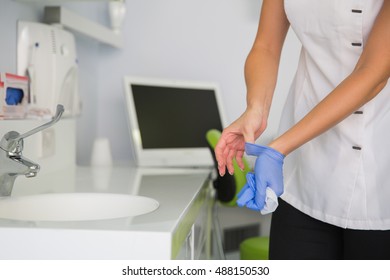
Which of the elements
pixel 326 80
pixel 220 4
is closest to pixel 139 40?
pixel 220 4

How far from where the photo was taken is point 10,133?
1.32 m

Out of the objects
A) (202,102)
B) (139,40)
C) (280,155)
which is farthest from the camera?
(139,40)

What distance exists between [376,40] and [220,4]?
177 cm

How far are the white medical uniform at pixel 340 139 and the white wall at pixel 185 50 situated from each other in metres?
1.47

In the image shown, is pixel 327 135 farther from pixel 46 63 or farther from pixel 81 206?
pixel 46 63

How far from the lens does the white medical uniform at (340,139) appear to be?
118 cm

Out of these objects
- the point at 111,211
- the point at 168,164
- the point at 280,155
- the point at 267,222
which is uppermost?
the point at 280,155

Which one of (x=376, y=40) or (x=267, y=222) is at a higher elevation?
(x=376, y=40)

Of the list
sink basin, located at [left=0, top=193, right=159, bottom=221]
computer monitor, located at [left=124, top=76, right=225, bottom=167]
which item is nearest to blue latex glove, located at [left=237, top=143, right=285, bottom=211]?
sink basin, located at [left=0, top=193, right=159, bottom=221]

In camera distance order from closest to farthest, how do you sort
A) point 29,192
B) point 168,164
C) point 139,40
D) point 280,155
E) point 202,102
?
→ point 280,155
point 29,192
point 168,164
point 202,102
point 139,40

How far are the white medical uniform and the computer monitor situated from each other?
1168 mm

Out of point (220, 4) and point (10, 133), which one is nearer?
point (10, 133)

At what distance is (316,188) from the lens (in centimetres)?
125

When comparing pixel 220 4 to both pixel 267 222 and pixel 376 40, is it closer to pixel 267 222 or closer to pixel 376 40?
pixel 267 222
